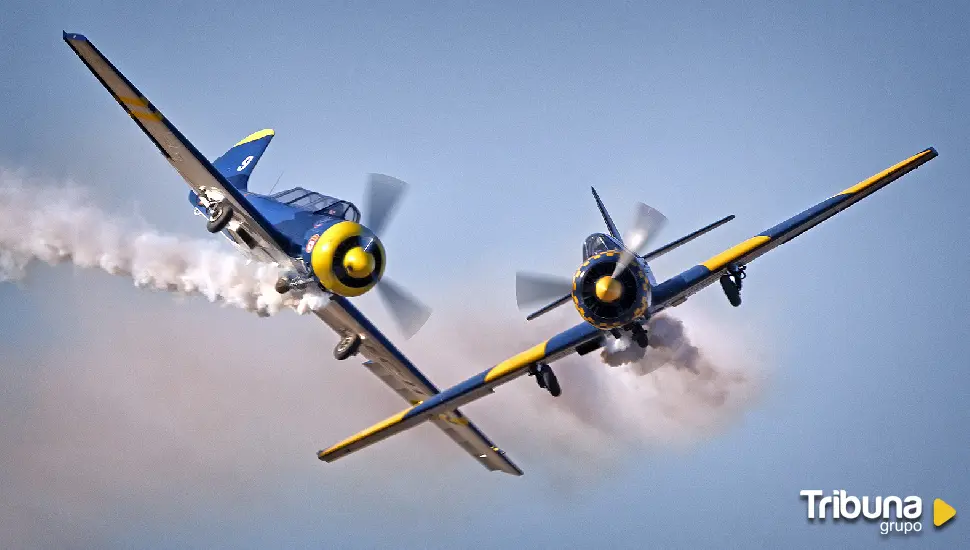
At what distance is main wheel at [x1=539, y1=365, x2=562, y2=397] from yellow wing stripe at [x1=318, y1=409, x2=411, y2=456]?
549cm

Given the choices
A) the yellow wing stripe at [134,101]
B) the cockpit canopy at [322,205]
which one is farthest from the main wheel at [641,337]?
the yellow wing stripe at [134,101]

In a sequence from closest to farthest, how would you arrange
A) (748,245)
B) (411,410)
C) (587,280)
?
(587,280)
(748,245)
(411,410)

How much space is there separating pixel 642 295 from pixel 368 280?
7.94 metres

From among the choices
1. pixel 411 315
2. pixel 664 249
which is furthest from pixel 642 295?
pixel 411 315

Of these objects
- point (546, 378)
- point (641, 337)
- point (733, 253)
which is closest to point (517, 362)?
point (546, 378)

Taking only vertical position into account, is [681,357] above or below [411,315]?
below

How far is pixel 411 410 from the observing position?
38.4 meters

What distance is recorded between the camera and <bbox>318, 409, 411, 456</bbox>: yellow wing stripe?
38.9 meters

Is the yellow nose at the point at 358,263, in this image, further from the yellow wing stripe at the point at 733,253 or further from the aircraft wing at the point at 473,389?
the yellow wing stripe at the point at 733,253

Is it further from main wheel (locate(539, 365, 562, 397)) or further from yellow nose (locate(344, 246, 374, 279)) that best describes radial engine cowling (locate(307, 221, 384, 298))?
main wheel (locate(539, 365, 562, 397))

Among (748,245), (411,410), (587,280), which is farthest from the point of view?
(411,410)

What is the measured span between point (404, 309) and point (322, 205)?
4.03 meters

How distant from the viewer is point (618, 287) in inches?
1293

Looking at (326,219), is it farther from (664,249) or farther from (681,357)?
(681,357)
